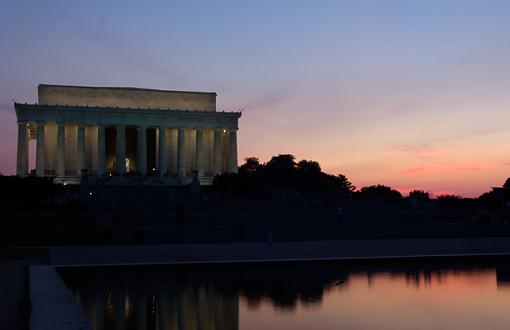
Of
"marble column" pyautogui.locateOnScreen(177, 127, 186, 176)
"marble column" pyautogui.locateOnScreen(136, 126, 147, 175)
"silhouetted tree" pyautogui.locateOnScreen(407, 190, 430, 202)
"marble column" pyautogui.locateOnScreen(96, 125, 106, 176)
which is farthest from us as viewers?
"marble column" pyautogui.locateOnScreen(177, 127, 186, 176)

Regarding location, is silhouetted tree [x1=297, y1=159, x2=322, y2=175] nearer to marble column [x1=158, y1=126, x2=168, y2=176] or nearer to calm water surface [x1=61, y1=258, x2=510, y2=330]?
marble column [x1=158, y1=126, x2=168, y2=176]

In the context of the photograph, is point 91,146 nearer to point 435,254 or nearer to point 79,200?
point 79,200

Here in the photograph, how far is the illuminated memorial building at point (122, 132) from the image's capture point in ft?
204

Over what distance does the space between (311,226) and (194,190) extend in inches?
749

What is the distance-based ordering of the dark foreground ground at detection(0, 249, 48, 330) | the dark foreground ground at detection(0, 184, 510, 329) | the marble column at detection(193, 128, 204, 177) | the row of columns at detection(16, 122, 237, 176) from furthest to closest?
1. the marble column at detection(193, 128, 204, 177)
2. the row of columns at detection(16, 122, 237, 176)
3. the dark foreground ground at detection(0, 184, 510, 329)
4. the dark foreground ground at detection(0, 249, 48, 330)

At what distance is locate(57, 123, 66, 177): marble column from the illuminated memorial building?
91 mm

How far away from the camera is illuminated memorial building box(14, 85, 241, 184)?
62312 millimetres

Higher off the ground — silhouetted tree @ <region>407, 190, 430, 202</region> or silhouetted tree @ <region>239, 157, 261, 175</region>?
silhouetted tree @ <region>239, 157, 261, 175</region>

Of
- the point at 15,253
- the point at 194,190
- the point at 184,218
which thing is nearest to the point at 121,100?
the point at 194,190

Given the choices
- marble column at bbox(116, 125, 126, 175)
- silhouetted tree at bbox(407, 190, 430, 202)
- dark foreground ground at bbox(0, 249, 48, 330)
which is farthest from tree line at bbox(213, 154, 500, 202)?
dark foreground ground at bbox(0, 249, 48, 330)

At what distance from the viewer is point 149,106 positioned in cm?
6794

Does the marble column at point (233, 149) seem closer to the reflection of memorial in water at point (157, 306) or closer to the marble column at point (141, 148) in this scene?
the marble column at point (141, 148)

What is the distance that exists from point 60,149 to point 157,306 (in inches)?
2006

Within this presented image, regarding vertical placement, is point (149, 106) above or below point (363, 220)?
above
